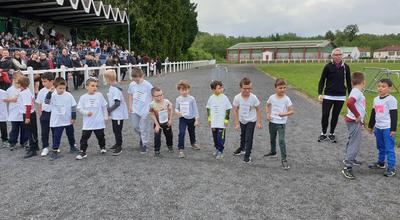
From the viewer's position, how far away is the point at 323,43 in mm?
91812

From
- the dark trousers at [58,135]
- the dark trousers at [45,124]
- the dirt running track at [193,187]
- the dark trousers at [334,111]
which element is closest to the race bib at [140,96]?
the dirt running track at [193,187]

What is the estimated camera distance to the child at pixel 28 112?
6.21 m

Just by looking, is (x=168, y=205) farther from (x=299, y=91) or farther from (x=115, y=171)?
(x=299, y=91)

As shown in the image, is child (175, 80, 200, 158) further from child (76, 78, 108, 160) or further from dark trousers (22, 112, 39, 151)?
dark trousers (22, 112, 39, 151)

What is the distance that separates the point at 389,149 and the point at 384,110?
1.87 feet

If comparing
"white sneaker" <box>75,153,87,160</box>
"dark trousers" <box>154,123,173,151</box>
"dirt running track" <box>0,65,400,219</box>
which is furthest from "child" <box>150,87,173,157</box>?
"white sneaker" <box>75,153,87,160</box>

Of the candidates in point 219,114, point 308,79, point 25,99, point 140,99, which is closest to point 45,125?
point 25,99

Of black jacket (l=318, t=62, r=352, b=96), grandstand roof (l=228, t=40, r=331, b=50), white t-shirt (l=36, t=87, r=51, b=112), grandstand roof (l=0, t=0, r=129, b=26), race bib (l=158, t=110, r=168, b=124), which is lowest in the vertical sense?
race bib (l=158, t=110, r=168, b=124)

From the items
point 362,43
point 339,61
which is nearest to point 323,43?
point 362,43

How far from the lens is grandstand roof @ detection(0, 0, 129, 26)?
23.5 m

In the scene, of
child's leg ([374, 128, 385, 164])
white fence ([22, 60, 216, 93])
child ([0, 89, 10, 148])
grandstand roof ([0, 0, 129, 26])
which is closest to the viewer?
child's leg ([374, 128, 385, 164])

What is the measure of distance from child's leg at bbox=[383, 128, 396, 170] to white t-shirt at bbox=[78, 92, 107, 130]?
4.46 meters

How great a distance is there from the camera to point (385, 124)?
5371mm

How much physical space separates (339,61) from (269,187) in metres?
3.87
